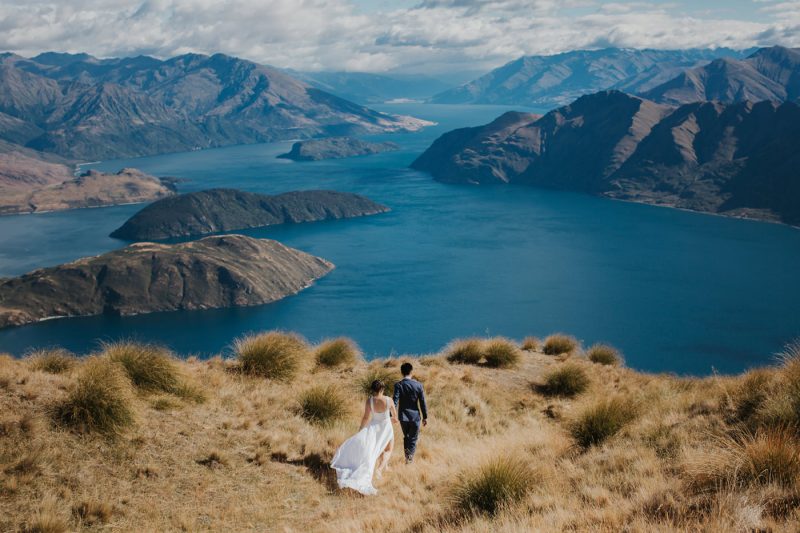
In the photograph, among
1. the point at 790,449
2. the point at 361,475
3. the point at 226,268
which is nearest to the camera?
the point at 790,449

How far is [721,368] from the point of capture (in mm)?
103125

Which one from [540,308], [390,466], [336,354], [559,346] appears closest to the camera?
[390,466]

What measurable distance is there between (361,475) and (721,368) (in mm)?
105104

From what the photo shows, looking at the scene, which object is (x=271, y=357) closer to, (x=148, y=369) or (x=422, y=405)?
(x=148, y=369)

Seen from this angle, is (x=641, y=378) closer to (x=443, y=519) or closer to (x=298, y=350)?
(x=298, y=350)

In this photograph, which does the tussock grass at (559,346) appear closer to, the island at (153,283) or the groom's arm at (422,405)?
the groom's arm at (422,405)

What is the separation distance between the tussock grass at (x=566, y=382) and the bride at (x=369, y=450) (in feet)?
33.2

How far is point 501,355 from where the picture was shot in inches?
1014

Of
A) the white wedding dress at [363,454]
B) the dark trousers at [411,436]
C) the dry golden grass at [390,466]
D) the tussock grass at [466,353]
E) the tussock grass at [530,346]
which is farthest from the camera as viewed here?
the tussock grass at [530,346]

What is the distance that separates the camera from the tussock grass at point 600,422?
48.5 feet

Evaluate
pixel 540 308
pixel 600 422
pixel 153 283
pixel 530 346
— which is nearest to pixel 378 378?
pixel 600 422

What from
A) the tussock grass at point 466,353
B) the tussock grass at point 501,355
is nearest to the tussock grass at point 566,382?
the tussock grass at point 501,355

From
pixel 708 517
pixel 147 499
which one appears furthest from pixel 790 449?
pixel 147 499

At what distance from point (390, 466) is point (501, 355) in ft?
39.1
